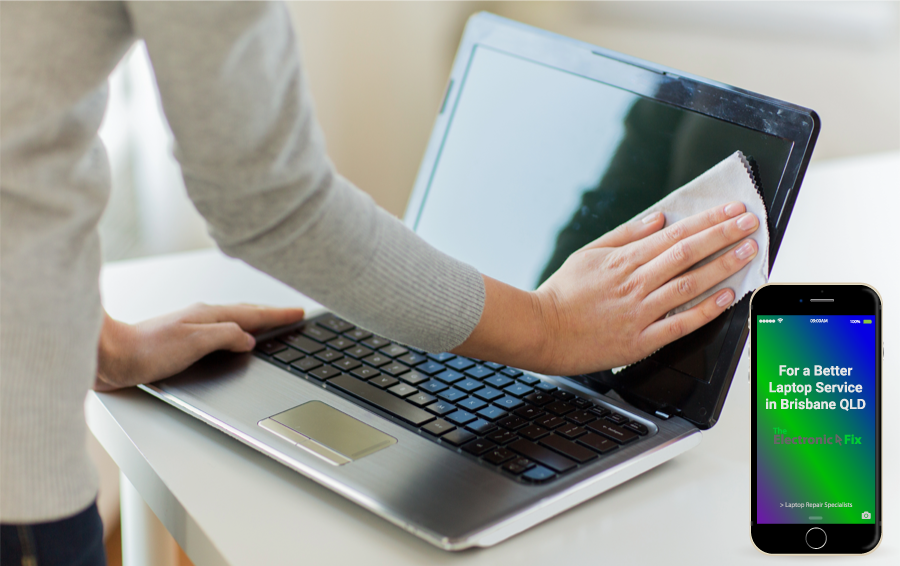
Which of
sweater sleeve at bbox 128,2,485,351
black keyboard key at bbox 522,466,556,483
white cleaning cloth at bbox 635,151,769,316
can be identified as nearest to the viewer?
sweater sleeve at bbox 128,2,485,351

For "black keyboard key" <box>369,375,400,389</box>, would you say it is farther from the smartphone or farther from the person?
the smartphone

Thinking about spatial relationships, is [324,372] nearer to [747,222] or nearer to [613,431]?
[613,431]

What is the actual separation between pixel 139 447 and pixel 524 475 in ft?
0.95

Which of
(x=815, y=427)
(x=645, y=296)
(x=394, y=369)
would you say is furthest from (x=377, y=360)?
(x=815, y=427)

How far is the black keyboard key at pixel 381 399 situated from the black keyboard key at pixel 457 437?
3cm

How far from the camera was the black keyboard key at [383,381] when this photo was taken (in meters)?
0.66

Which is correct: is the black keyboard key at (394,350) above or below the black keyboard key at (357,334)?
above

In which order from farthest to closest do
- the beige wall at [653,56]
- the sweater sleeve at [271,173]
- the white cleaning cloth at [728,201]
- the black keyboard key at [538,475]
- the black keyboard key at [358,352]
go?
the beige wall at [653,56]
the black keyboard key at [358,352]
the white cleaning cloth at [728,201]
the black keyboard key at [538,475]
the sweater sleeve at [271,173]

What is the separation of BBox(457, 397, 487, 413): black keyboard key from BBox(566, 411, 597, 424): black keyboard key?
0.07m

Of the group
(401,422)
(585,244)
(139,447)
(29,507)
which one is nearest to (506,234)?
(585,244)

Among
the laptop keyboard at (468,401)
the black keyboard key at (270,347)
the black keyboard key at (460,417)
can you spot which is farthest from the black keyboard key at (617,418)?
the black keyboard key at (270,347)

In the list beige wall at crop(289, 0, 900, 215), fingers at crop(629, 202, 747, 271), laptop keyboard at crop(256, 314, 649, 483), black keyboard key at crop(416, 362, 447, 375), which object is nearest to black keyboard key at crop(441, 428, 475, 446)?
laptop keyboard at crop(256, 314, 649, 483)

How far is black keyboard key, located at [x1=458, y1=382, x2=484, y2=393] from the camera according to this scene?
2.14 ft

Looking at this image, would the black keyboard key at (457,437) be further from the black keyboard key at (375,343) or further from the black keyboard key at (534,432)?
the black keyboard key at (375,343)
